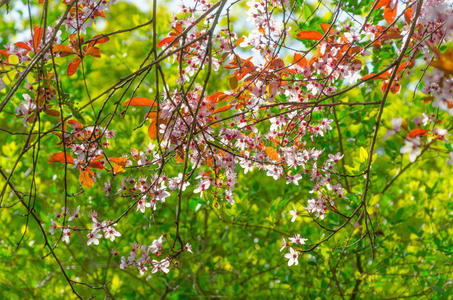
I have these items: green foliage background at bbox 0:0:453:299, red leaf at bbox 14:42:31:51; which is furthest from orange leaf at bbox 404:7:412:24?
red leaf at bbox 14:42:31:51

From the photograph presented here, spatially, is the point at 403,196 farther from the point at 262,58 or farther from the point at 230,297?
the point at 262,58

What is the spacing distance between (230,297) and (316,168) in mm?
1154

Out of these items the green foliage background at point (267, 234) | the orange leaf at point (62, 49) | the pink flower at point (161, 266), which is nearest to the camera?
the orange leaf at point (62, 49)

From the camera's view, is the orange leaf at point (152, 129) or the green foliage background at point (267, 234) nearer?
the orange leaf at point (152, 129)

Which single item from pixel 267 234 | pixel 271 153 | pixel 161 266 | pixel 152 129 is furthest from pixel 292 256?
pixel 267 234

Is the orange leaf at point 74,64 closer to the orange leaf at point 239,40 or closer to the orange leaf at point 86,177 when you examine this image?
the orange leaf at point 86,177

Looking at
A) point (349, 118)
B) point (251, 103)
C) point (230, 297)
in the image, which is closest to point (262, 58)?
point (251, 103)

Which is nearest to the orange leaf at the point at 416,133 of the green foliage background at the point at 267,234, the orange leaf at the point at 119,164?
the green foliage background at the point at 267,234

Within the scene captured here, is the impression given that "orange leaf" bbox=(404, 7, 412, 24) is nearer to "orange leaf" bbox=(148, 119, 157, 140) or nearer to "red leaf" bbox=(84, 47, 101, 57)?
"orange leaf" bbox=(148, 119, 157, 140)

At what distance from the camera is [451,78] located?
99 cm

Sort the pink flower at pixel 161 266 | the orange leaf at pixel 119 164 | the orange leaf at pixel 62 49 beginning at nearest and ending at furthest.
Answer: the orange leaf at pixel 62 49, the orange leaf at pixel 119 164, the pink flower at pixel 161 266

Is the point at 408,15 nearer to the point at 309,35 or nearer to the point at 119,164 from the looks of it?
the point at 309,35

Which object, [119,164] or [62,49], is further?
[119,164]

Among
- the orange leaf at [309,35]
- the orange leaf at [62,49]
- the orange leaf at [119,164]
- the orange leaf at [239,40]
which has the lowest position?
the orange leaf at [119,164]
